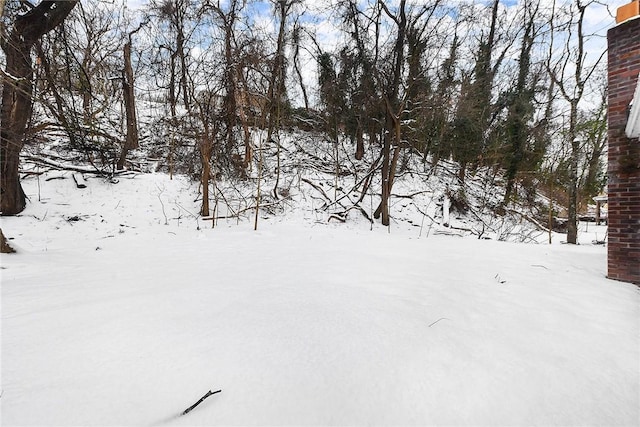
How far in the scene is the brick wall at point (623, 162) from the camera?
3.25m

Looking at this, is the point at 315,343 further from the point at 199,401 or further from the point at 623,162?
the point at 623,162

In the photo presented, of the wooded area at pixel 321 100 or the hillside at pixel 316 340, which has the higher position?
the wooded area at pixel 321 100

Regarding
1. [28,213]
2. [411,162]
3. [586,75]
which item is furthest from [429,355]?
[411,162]

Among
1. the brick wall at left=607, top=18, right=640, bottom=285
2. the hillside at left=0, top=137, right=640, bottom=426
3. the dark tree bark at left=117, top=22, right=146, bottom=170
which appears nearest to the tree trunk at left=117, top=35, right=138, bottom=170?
the dark tree bark at left=117, top=22, right=146, bottom=170

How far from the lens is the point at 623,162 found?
11.0 feet

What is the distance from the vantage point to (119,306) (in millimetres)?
2137

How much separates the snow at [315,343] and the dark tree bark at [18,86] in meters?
3.34

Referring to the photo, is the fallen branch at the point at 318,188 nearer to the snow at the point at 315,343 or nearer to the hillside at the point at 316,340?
the hillside at the point at 316,340

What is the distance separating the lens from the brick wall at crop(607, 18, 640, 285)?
3.25 m

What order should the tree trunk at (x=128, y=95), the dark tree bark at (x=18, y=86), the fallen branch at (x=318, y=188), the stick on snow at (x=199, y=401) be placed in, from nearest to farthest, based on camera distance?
1. the stick on snow at (x=199, y=401)
2. the dark tree bark at (x=18, y=86)
3. the tree trunk at (x=128, y=95)
4. the fallen branch at (x=318, y=188)

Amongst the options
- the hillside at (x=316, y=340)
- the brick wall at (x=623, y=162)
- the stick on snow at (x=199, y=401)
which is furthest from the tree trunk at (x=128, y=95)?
the brick wall at (x=623, y=162)

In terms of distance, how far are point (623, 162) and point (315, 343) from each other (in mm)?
4255

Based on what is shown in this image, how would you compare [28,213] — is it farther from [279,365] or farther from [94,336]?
[279,365]

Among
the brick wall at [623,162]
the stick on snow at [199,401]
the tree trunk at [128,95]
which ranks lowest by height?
the stick on snow at [199,401]
